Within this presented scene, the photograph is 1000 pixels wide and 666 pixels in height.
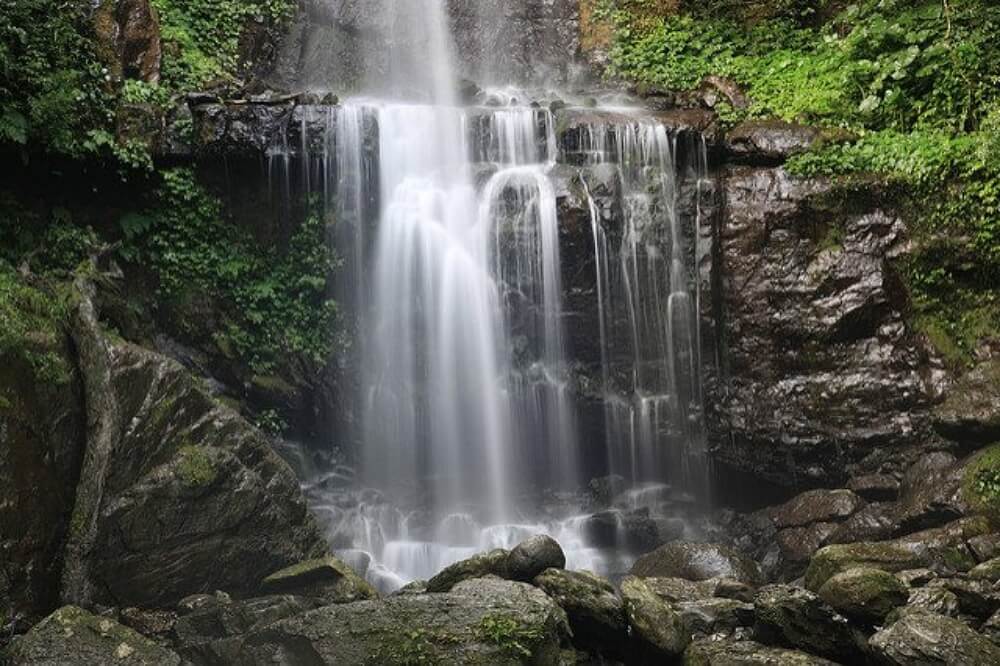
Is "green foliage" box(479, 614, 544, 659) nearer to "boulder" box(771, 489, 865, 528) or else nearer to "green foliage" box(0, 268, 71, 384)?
"green foliage" box(0, 268, 71, 384)

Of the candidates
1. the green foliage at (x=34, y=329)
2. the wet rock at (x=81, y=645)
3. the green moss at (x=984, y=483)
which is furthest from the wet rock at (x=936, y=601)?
the green foliage at (x=34, y=329)

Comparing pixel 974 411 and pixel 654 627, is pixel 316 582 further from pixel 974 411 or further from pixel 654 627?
pixel 974 411

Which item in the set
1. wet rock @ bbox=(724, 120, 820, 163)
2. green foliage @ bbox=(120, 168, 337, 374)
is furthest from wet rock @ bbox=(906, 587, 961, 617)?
green foliage @ bbox=(120, 168, 337, 374)

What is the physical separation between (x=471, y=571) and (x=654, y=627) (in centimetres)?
191

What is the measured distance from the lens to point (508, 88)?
16.6m

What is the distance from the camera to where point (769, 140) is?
11414 mm

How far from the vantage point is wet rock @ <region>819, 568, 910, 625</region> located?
254 inches

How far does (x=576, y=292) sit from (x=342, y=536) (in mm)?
4614

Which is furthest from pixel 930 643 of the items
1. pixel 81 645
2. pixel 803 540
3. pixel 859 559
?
pixel 81 645

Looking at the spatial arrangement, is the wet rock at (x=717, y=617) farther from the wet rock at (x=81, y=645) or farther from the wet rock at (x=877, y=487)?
the wet rock at (x=81, y=645)

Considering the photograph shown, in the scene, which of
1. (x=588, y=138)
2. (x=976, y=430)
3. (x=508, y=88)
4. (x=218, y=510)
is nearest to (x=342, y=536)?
(x=218, y=510)

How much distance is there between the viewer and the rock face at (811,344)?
10039 millimetres

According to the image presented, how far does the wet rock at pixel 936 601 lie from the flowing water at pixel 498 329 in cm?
440

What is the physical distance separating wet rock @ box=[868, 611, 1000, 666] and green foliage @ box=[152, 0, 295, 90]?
11.5 meters
